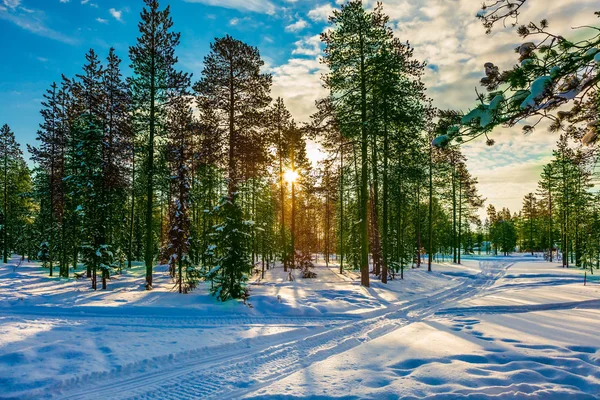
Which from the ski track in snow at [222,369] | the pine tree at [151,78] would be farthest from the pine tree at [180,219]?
the ski track in snow at [222,369]

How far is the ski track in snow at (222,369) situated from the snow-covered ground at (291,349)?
1.2 inches

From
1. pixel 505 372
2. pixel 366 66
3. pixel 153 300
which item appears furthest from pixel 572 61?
pixel 153 300

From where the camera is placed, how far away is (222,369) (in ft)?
22.3

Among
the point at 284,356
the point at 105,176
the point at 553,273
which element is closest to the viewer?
the point at 284,356

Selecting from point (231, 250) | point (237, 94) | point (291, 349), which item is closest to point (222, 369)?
point (291, 349)

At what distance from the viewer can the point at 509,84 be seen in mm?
4098

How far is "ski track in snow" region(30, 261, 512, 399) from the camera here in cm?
578

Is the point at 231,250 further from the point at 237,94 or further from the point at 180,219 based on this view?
the point at 237,94

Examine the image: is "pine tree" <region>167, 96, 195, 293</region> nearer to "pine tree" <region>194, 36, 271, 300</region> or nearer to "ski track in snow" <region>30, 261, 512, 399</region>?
"pine tree" <region>194, 36, 271, 300</region>

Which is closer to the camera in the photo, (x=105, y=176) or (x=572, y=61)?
(x=572, y=61)

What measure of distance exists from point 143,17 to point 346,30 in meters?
11.3

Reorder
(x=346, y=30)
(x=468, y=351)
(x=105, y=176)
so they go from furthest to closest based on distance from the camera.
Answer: (x=105, y=176) → (x=346, y=30) → (x=468, y=351)

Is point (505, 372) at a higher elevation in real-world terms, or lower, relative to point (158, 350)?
higher

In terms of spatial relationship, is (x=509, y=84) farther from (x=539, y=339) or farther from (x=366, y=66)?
(x=366, y=66)
